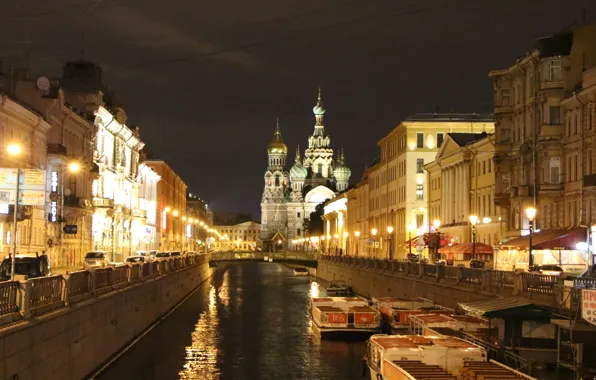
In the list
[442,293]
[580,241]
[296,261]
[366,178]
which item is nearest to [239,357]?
[442,293]

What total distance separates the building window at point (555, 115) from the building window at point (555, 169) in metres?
2.43

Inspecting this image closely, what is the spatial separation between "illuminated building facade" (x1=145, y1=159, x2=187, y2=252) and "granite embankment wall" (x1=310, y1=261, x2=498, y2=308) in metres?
45.8

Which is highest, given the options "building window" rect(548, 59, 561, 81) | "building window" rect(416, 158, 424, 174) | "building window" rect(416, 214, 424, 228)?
"building window" rect(548, 59, 561, 81)

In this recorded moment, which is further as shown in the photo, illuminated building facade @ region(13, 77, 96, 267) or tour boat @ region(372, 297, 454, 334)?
illuminated building facade @ region(13, 77, 96, 267)

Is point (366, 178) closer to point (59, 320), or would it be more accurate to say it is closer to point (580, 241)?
point (580, 241)

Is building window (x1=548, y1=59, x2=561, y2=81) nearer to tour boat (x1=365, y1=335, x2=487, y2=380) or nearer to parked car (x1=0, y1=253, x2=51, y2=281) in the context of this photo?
parked car (x1=0, y1=253, x2=51, y2=281)

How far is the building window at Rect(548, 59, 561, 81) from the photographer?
208 ft

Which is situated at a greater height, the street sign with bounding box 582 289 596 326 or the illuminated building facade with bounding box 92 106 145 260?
the illuminated building facade with bounding box 92 106 145 260

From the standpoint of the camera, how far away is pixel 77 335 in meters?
31.1

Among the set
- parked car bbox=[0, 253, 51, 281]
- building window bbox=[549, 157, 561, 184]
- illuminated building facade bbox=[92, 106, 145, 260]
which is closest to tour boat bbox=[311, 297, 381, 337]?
parked car bbox=[0, 253, 51, 281]

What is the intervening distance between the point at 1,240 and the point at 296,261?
86.1 meters

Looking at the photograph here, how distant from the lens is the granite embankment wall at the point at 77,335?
23094mm

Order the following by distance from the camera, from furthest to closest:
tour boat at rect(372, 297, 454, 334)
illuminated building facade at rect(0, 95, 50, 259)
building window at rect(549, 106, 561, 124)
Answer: building window at rect(549, 106, 561, 124), illuminated building facade at rect(0, 95, 50, 259), tour boat at rect(372, 297, 454, 334)

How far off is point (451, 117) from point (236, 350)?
245 feet
